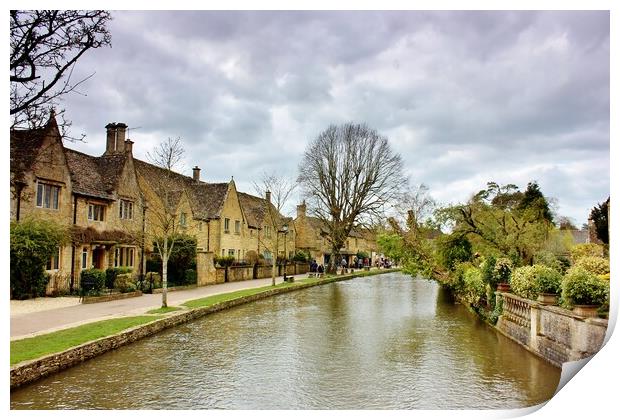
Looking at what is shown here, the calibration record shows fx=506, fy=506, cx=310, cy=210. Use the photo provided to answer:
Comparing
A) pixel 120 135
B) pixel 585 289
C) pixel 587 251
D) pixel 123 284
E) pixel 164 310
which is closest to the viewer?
pixel 585 289

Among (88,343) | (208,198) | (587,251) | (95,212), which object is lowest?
(88,343)

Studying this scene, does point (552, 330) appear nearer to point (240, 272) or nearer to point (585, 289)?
point (585, 289)

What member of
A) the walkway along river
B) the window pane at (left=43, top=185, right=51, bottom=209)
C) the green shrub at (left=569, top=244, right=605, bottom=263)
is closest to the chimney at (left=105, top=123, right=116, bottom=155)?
the window pane at (left=43, top=185, right=51, bottom=209)

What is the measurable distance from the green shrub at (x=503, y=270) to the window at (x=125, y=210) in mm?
22261

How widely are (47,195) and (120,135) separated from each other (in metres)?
12.9

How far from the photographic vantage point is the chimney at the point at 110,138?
37.3 metres

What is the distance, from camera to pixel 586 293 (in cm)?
1208

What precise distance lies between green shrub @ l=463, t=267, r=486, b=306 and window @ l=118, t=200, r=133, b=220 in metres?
20.7

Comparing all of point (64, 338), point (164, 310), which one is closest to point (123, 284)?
point (164, 310)

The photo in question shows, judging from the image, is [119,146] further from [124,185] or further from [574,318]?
[574,318]


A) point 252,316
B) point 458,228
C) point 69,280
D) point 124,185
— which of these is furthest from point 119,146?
point 458,228

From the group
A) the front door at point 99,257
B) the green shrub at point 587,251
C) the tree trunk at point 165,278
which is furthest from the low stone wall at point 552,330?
the front door at point 99,257

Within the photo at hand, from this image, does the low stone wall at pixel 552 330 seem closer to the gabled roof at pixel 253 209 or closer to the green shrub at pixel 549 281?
the green shrub at pixel 549 281

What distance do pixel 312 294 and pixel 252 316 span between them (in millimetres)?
11573
